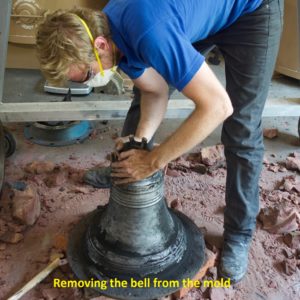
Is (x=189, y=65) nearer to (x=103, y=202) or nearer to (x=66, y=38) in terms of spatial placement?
(x=66, y=38)

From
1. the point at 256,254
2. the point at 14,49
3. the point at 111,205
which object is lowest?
the point at 14,49

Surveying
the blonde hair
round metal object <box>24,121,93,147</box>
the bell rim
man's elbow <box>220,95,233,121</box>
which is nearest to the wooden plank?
round metal object <box>24,121,93,147</box>

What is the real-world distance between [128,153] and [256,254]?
0.93m

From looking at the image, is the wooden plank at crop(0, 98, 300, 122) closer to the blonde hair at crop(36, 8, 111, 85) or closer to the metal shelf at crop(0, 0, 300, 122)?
the metal shelf at crop(0, 0, 300, 122)

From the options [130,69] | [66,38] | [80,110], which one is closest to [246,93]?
[130,69]

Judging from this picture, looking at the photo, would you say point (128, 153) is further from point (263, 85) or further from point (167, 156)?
point (263, 85)

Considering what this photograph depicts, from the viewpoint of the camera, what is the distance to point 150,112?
5.83ft

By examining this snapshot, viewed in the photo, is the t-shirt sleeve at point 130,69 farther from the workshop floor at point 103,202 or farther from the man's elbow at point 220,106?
the workshop floor at point 103,202

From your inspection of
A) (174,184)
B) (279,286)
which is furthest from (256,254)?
(174,184)

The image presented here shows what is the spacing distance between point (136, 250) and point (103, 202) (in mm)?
641

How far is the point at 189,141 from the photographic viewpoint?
135 cm

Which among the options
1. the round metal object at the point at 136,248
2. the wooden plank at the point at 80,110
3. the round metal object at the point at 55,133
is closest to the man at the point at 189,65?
the round metal object at the point at 136,248

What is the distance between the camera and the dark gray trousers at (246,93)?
154 cm

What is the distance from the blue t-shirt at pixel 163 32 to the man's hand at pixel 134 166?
35cm
